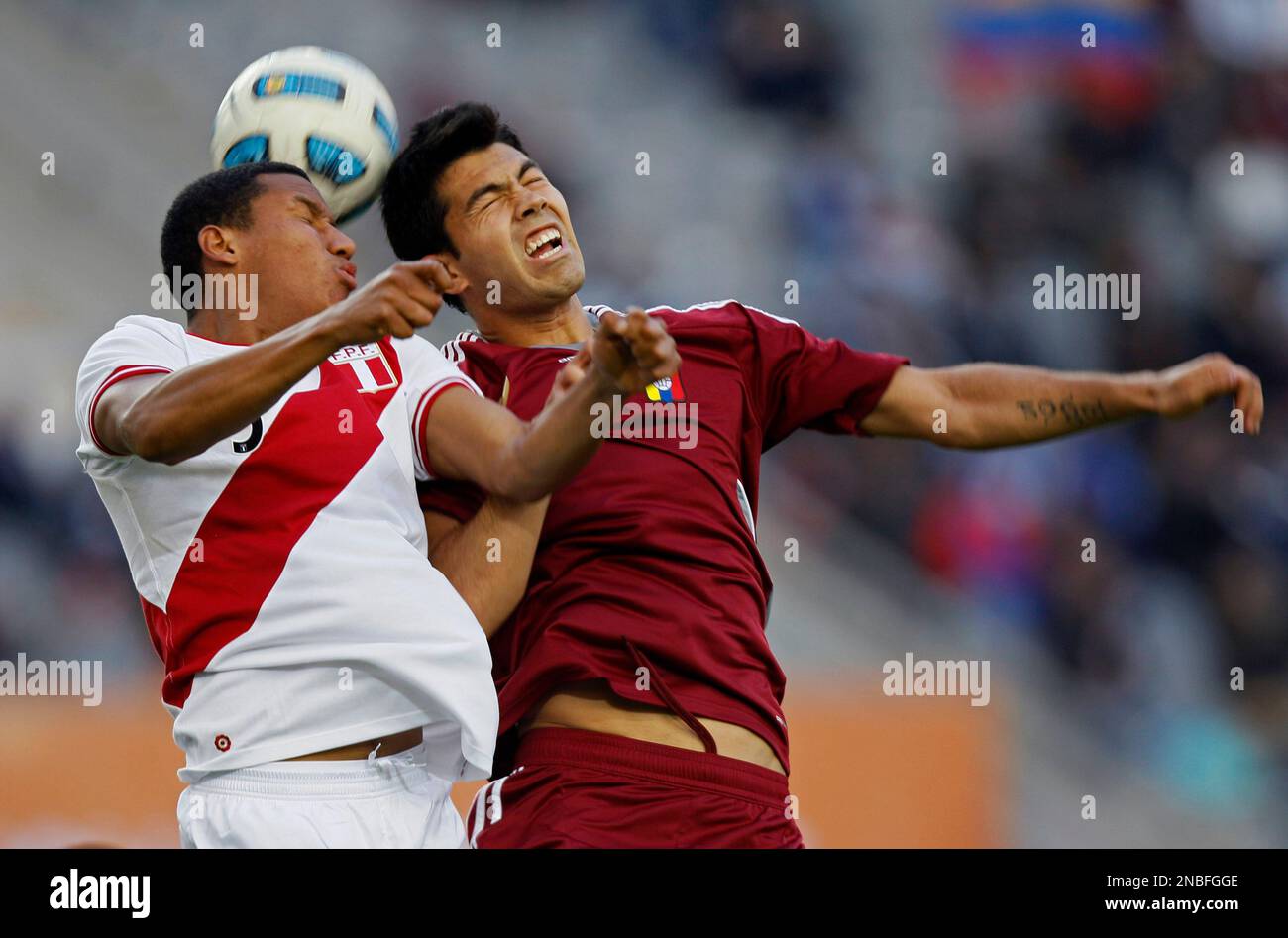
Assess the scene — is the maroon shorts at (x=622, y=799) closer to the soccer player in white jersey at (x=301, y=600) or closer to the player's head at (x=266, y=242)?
the soccer player in white jersey at (x=301, y=600)

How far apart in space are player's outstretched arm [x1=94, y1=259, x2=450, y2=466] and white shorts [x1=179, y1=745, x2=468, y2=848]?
2.05ft

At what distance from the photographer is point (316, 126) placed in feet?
11.8

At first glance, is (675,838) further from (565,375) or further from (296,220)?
(296,220)

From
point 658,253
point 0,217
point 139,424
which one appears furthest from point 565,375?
point 0,217

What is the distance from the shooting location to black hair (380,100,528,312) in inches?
151

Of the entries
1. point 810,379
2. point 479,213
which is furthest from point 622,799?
point 479,213

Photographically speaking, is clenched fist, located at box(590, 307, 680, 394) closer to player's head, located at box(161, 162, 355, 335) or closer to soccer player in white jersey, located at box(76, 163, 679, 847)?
soccer player in white jersey, located at box(76, 163, 679, 847)

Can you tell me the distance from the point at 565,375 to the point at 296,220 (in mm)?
852

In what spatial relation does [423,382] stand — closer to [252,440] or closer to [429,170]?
[252,440]

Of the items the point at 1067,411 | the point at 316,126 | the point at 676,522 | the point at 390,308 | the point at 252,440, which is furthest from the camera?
the point at 316,126

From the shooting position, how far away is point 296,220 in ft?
10.8

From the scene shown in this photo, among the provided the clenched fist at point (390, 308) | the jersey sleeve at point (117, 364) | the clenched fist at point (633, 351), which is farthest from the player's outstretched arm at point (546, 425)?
the jersey sleeve at point (117, 364)

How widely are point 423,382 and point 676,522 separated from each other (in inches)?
23.8

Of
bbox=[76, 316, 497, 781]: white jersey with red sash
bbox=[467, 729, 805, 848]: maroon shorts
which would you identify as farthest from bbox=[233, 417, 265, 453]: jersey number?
bbox=[467, 729, 805, 848]: maroon shorts
